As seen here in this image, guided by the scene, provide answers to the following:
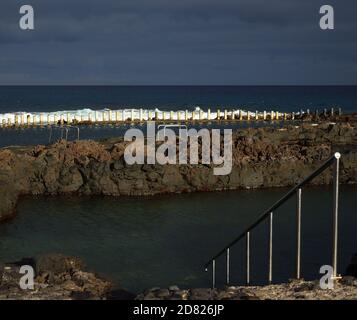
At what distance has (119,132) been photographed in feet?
162

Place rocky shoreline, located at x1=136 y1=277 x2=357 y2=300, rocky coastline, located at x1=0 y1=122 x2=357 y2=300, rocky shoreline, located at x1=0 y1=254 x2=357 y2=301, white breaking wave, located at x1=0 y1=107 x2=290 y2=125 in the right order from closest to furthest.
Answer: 1. rocky shoreline, located at x1=136 y1=277 x2=357 y2=300
2. rocky shoreline, located at x1=0 y1=254 x2=357 y2=301
3. rocky coastline, located at x1=0 y1=122 x2=357 y2=300
4. white breaking wave, located at x1=0 y1=107 x2=290 y2=125

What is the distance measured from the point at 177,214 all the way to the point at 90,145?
7.73m

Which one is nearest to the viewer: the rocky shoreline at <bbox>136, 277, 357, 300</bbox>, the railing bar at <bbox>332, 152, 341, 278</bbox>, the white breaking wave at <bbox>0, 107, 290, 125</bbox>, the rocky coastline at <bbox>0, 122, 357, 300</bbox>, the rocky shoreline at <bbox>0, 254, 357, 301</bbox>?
the railing bar at <bbox>332, 152, 341, 278</bbox>

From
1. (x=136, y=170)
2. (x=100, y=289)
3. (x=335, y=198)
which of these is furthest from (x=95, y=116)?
(x=335, y=198)

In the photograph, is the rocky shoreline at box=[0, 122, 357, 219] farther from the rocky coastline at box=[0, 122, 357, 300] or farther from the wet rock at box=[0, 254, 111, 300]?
the wet rock at box=[0, 254, 111, 300]

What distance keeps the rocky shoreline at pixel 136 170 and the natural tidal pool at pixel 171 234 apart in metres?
0.84

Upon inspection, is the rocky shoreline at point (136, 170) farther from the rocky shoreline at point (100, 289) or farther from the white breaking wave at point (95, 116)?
the white breaking wave at point (95, 116)

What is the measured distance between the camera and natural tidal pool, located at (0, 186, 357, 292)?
42.5 feet

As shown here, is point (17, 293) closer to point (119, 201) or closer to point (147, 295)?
point (147, 295)

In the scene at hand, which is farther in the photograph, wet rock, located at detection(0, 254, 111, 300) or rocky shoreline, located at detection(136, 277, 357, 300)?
wet rock, located at detection(0, 254, 111, 300)

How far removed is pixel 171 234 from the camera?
1658 centimetres

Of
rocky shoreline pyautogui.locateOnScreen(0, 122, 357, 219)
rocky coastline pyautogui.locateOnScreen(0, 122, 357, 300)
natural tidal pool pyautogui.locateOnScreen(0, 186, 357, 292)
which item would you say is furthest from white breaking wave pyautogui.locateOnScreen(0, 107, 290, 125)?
natural tidal pool pyautogui.locateOnScreen(0, 186, 357, 292)

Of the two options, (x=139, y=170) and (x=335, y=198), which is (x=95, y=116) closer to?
(x=139, y=170)

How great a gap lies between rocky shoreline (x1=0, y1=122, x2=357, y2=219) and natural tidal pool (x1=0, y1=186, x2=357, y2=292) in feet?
2.77
